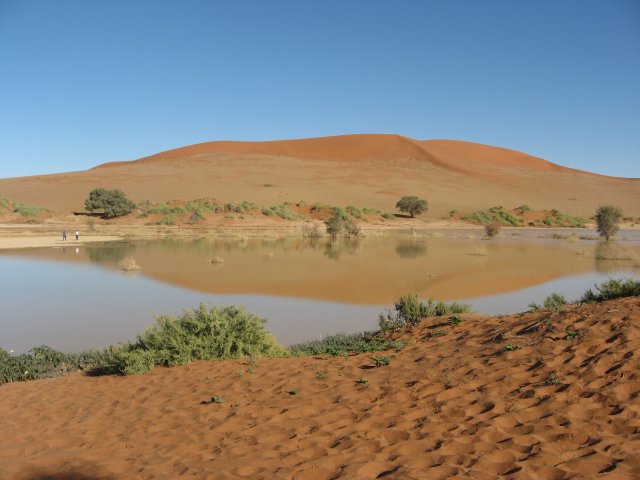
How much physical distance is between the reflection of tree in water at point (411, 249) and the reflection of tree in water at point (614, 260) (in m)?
7.33

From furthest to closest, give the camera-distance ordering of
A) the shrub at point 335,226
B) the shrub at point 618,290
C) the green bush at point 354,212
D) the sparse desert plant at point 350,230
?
1. the green bush at point 354,212
2. the sparse desert plant at point 350,230
3. the shrub at point 335,226
4. the shrub at point 618,290

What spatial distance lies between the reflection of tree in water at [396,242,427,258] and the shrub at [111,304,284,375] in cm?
1627

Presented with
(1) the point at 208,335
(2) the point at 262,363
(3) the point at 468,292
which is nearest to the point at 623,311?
(2) the point at 262,363

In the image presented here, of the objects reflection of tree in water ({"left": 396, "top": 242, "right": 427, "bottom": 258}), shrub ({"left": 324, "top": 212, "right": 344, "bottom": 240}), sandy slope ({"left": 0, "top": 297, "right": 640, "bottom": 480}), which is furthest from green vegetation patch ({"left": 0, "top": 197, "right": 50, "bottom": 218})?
sandy slope ({"left": 0, "top": 297, "right": 640, "bottom": 480})

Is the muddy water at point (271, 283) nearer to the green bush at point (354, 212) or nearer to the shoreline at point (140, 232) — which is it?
the shoreline at point (140, 232)

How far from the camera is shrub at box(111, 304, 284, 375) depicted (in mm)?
7586

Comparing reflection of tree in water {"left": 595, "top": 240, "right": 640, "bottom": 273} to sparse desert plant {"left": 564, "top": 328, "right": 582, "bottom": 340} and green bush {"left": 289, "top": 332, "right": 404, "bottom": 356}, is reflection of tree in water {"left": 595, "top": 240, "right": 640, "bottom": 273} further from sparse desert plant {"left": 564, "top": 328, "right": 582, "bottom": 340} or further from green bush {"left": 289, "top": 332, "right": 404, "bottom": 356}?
sparse desert plant {"left": 564, "top": 328, "right": 582, "bottom": 340}

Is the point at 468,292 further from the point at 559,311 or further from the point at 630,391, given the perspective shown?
the point at 630,391

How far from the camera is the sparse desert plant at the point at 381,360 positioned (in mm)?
6707

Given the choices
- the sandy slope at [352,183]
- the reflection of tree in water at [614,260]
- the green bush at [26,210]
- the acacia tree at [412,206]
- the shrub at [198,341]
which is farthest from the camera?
the sandy slope at [352,183]

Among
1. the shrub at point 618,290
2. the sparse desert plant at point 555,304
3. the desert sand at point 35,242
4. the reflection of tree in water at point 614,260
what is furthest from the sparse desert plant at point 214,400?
the desert sand at point 35,242

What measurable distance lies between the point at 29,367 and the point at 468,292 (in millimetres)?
10828

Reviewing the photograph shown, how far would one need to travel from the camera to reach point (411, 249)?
89.0 feet

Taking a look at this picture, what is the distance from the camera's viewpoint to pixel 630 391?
466 centimetres
